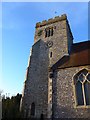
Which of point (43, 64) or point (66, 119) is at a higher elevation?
point (43, 64)

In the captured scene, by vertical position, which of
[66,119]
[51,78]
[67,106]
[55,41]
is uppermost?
[55,41]

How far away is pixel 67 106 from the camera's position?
1401 cm

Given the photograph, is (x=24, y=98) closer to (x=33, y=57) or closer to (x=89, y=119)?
(x=33, y=57)

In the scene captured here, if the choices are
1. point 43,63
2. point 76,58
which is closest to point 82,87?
point 76,58

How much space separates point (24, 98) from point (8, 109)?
2.61 meters

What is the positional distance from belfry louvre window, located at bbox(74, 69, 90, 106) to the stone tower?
2498 mm

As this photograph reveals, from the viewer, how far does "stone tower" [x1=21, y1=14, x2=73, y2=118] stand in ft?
53.2

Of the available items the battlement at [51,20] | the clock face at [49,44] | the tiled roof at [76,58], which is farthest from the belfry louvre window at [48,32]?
the tiled roof at [76,58]

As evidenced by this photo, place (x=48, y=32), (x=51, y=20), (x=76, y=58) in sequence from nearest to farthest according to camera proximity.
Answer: (x=76, y=58)
(x=48, y=32)
(x=51, y=20)

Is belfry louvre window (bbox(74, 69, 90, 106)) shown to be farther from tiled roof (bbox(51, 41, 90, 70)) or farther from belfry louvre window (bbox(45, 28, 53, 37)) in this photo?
belfry louvre window (bbox(45, 28, 53, 37))

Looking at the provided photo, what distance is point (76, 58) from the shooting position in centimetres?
1688

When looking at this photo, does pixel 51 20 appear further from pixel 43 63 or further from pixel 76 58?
pixel 76 58

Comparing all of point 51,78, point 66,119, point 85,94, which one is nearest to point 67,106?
point 66,119

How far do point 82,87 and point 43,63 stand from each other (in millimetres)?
6036
